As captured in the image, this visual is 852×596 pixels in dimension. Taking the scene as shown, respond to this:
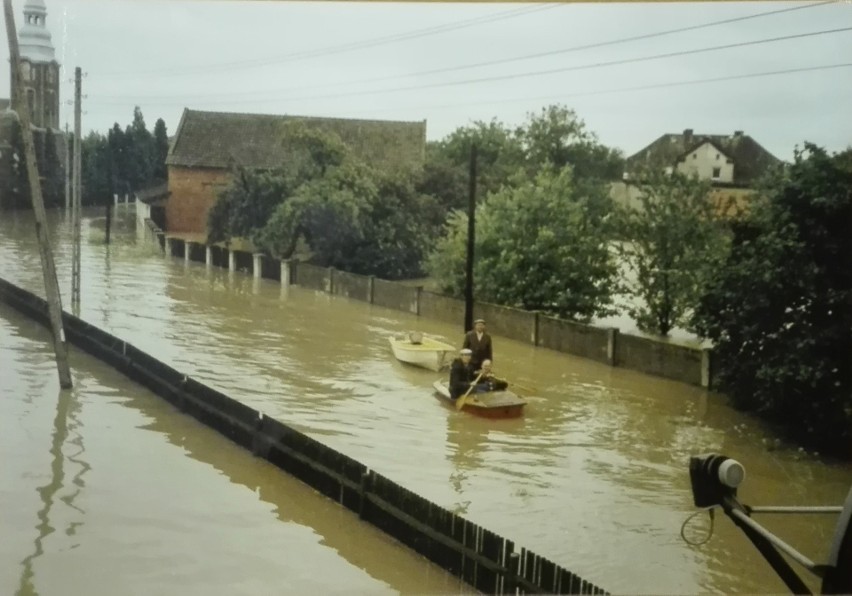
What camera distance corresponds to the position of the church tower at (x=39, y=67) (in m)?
4.58

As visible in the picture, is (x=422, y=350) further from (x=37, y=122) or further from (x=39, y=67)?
(x=39, y=67)

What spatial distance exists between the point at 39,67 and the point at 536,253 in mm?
3563

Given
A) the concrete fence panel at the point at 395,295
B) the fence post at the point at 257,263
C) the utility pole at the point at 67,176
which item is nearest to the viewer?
the utility pole at the point at 67,176

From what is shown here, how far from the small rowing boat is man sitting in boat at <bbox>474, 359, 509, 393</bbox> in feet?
→ 0.09

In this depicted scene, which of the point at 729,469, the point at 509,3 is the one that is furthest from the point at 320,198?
the point at 729,469

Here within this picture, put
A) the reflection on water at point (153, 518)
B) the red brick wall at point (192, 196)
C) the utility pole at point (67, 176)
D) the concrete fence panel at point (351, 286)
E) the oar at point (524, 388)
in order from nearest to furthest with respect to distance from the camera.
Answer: the reflection on water at point (153, 518) < the utility pole at point (67, 176) < the red brick wall at point (192, 196) < the oar at point (524, 388) < the concrete fence panel at point (351, 286)

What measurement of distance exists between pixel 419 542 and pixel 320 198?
3.73m

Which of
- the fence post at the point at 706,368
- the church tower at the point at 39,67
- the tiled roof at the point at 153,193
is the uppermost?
the church tower at the point at 39,67

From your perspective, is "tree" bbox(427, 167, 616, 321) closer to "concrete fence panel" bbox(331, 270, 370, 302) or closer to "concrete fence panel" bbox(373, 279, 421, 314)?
"concrete fence panel" bbox(373, 279, 421, 314)

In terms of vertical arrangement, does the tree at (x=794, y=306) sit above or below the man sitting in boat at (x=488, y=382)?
above

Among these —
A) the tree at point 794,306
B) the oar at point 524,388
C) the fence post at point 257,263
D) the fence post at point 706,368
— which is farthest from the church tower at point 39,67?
the fence post at point 706,368

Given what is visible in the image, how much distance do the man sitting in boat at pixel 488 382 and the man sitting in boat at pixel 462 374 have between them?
5cm

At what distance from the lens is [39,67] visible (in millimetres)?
4852

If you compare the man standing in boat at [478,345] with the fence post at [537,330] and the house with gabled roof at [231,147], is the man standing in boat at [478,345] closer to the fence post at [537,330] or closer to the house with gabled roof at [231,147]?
the fence post at [537,330]
